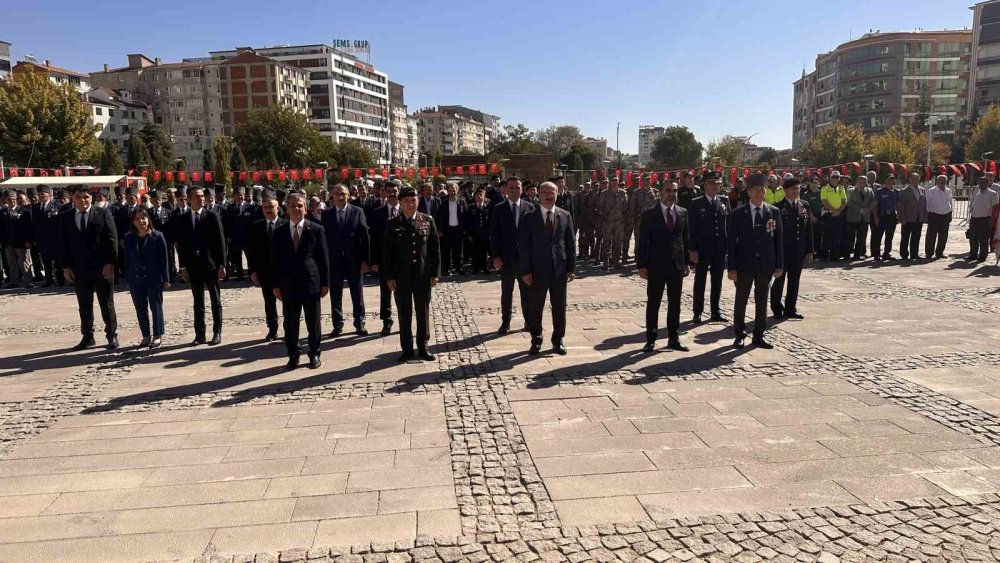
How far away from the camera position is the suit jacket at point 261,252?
7.78m

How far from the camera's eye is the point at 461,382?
21.1 ft

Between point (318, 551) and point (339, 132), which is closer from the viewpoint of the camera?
point (318, 551)

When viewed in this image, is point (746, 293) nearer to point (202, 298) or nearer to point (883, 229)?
point (202, 298)

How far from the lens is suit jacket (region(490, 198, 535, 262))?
8.24m

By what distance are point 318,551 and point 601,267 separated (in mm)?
12230

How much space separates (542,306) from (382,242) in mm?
2128

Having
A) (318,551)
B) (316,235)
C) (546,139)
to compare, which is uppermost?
(546,139)

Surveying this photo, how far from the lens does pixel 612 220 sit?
14414 millimetres

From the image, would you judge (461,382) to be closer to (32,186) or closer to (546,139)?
(32,186)

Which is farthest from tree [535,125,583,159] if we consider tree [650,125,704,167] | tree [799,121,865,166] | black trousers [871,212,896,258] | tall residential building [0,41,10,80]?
black trousers [871,212,896,258]

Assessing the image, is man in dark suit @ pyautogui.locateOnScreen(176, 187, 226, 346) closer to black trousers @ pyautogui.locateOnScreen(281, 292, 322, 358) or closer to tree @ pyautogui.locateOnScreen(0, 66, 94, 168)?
black trousers @ pyautogui.locateOnScreen(281, 292, 322, 358)

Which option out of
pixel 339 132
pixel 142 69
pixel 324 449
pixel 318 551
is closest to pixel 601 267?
pixel 324 449

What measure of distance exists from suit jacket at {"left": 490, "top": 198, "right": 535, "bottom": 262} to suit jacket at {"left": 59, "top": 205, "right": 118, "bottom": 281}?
480 centimetres

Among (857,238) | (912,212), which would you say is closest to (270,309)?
(857,238)
